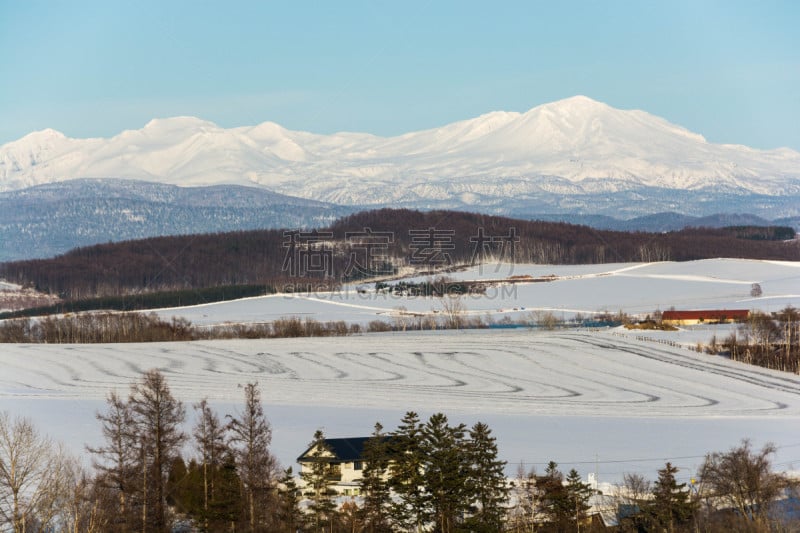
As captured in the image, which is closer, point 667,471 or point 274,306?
point 667,471

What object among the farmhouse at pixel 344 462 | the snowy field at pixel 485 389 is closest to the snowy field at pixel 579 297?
the snowy field at pixel 485 389

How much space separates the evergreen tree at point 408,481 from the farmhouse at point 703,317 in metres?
47.2

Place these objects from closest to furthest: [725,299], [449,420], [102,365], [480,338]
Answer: [449,420]
[102,365]
[480,338]
[725,299]

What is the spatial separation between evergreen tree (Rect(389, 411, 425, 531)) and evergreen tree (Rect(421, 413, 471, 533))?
0.56 feet

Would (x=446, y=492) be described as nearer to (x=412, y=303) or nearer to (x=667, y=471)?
(x=667, y=471)

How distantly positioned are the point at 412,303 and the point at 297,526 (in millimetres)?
63667

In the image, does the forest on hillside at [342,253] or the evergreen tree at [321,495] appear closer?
the evergreen tree at [321,495]

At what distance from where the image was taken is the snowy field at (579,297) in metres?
80.5

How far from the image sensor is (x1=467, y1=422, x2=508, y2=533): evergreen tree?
22592 mm

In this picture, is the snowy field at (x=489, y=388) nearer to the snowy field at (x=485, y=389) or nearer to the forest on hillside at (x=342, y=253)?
the snowy field at (x=485, y=389)

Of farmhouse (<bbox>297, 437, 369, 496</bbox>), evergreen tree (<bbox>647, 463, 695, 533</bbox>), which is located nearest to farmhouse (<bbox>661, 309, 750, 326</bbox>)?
farmhouse (<bbox>297, 437, 369, 496</bbox>)

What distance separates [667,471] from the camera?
23.5m

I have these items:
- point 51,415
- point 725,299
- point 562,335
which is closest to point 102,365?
point 51,415

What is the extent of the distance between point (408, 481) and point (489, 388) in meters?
21.3
